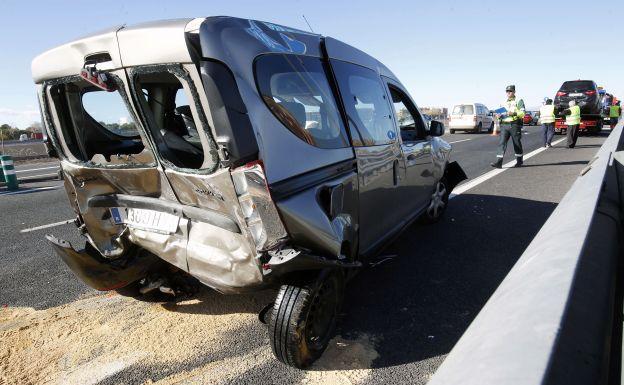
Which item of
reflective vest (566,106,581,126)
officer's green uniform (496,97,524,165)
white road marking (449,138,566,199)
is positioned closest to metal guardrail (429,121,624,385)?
white road marking (449,138,566,199)

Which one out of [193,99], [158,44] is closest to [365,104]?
[193,99]

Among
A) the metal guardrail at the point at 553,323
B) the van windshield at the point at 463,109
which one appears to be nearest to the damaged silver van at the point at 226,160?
the metal guardrail at the point at 553,323

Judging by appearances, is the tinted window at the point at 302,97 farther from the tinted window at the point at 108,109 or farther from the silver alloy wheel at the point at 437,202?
the silver alloy wheel at the point at 437,202

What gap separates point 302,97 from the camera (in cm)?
243

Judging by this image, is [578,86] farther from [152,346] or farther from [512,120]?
[152,346]

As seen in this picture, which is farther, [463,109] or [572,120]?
[463,109]

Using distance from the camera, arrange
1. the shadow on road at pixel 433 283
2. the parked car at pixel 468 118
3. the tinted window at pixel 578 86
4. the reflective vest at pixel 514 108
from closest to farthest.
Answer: the shadow on road at pixel 433 283 → the reflective vest at pixel 514 108 → the tinted window at pixel 578 86 → the parked car at pixel 468 118

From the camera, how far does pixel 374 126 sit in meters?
3.23

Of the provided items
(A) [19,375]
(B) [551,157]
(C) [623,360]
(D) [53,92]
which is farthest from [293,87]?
(B) [551,157]

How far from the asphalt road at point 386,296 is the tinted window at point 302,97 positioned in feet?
4.44

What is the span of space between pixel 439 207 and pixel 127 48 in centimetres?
413

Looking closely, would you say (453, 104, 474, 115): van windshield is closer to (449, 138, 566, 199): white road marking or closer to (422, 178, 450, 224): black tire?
(449, 138, 566, 199): white road marking

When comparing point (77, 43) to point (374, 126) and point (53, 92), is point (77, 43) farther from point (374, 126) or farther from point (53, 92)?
point (374, 126)

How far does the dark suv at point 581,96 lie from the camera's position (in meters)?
18.1
